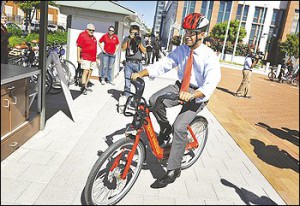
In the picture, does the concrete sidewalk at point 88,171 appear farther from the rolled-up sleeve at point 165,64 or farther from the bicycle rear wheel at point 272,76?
the bicycle rear wheel at point 272,76

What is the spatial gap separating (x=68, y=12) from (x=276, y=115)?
7.42m

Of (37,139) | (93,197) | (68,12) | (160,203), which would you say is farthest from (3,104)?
(68,12)

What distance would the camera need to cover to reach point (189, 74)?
3.14 m

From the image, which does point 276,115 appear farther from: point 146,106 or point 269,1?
point 269,1

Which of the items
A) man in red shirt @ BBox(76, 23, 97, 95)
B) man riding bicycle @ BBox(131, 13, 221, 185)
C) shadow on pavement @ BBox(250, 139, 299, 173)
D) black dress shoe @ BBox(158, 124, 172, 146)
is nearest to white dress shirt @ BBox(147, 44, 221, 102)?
man riding bicycle @ BBox(131, 13, 221, 185)

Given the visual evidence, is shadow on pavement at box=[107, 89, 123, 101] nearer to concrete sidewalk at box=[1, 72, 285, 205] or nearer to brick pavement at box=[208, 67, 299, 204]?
concrete sidewalk at box=[1, 72, 285, 205]

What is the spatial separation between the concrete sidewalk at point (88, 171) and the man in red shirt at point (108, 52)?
364cm

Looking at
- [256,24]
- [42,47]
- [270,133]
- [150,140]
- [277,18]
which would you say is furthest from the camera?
[256,24]

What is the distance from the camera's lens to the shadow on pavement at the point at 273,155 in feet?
14.0

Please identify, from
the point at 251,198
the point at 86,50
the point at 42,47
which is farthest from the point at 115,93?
the point at 251,198

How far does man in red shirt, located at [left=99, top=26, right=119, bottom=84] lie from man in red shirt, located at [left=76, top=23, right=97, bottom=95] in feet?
3.78

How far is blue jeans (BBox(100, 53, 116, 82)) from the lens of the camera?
8.42m

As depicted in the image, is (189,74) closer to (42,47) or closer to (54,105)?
(42,47)

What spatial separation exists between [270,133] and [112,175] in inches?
186
